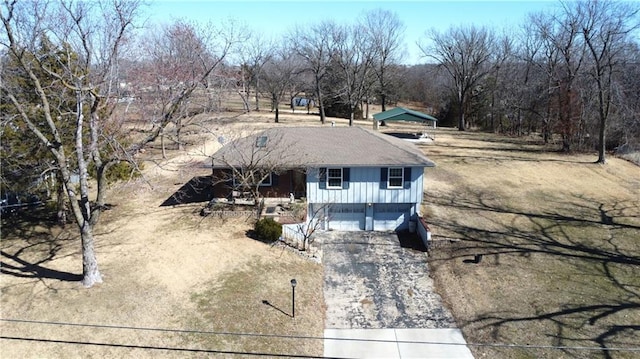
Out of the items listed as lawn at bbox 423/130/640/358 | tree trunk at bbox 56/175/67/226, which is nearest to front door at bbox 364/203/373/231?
lawn at bbox 423/130/640/358

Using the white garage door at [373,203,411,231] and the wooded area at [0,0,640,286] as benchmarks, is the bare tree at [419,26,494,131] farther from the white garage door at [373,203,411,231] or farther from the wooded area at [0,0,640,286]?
the white garage door at [373,203,411,231]

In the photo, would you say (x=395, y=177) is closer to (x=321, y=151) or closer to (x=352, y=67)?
(x=321, y=151)

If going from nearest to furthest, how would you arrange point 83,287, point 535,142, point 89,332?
point 89,332 → point 83,287 → point 535,142

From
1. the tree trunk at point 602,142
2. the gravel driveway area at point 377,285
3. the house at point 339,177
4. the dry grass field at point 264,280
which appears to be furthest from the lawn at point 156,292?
the tree trunk at point 602,142

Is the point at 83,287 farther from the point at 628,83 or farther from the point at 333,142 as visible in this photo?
the point at 628,83

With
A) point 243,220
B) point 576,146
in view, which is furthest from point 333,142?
point 576,146

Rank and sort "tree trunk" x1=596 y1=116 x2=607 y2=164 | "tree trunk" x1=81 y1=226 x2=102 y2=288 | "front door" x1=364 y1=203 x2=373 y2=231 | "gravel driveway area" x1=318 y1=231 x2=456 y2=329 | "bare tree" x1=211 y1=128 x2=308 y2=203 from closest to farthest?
"tree trunk" x1=81 y1=226 x2=102 y2=288 → "gravel driveway area" x1=318 y1=231 x2=456 y2=329 → "bare tree" x1=211 y1=128 x2=308 y2=203 → "front door" x1=364 y1=203 x2=373 y2=231 → "tree trunk" x1=596 y1=116 x2=607 y2=164

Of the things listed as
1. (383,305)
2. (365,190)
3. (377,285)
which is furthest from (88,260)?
(365,190)
